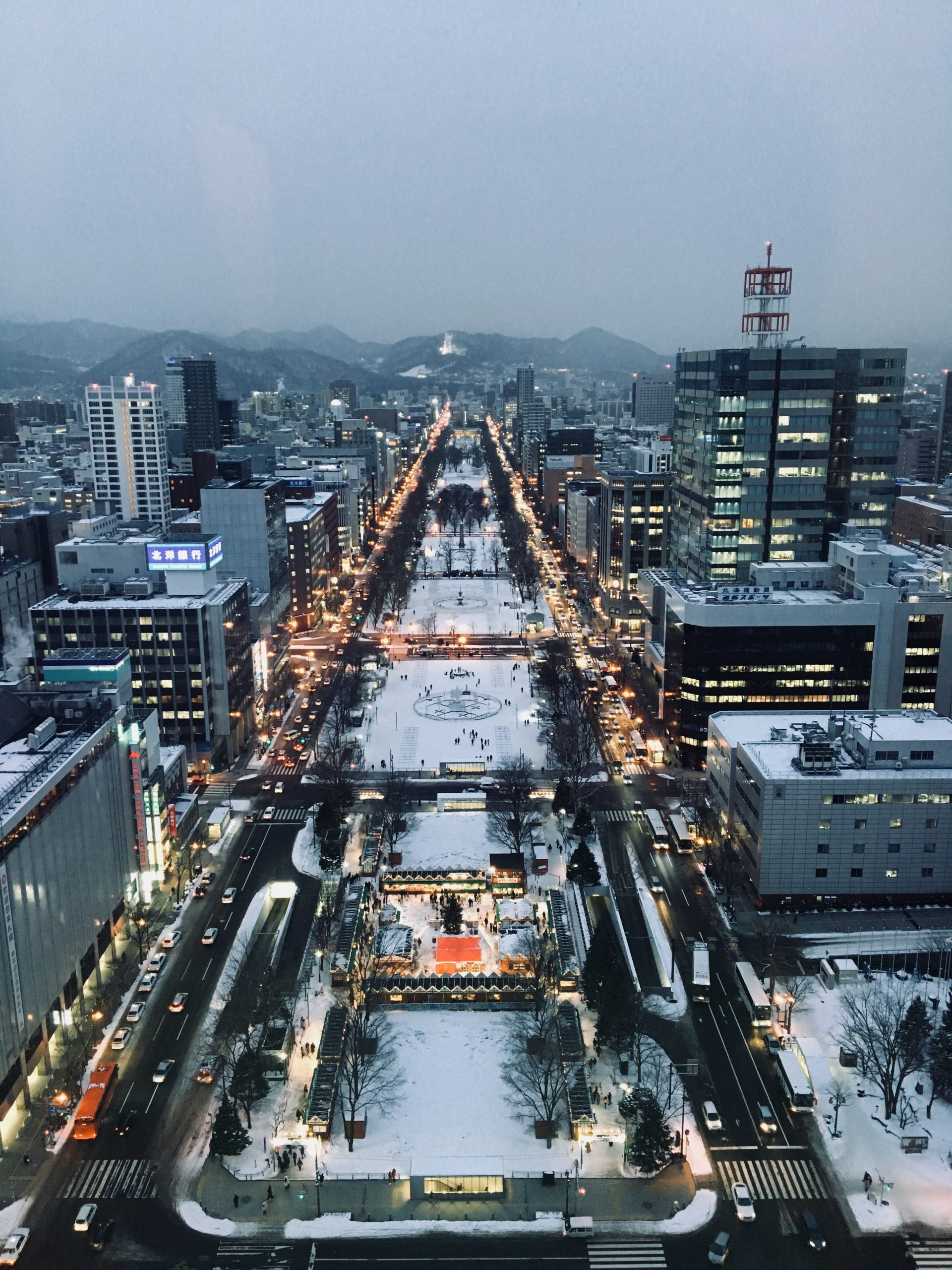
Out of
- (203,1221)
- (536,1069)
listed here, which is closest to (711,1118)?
(536,1069)

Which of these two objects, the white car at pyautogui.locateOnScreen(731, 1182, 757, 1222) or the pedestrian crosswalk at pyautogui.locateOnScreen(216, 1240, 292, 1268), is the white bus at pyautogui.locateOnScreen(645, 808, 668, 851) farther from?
the pedestrian crosswalk at pyautogui.locateOnScreen(216, 1240, 292, 1268)

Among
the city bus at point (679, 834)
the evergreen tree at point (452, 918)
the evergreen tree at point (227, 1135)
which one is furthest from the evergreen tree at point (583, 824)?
the evergreen tree at point (227, 1135)

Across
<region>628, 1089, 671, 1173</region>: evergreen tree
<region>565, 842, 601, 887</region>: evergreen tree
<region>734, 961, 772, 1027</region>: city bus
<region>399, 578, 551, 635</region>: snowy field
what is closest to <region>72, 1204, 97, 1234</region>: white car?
<region>628, 1089, 671, 1173</region>: evergreen tree

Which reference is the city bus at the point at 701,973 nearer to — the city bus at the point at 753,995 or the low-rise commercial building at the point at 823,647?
the city bus at the point at 753,995

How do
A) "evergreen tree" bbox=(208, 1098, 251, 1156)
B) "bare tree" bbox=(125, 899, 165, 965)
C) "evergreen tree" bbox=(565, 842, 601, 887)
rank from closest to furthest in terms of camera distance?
"evergreen tree" bbox=(208, 1098, 251, 1156)
"bare tree" bbox=(125, 899, 165, 965)
"evergreen tree" bbox=(565, 842, 601, 887)

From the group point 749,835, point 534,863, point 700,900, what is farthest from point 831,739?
point 534,863
